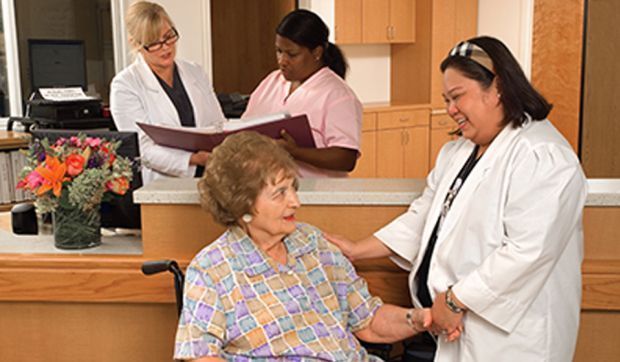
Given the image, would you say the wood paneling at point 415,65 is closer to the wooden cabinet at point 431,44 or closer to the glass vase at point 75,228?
the wooden cabinet at point 431,44

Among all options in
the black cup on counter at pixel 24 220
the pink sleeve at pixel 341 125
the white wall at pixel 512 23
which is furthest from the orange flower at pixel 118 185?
the white wall at pixel 512 23

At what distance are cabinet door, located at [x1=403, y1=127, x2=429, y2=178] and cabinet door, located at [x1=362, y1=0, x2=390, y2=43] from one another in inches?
33.1

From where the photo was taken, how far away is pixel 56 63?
5.41 metres

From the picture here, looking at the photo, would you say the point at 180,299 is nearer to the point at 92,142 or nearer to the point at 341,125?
the point at 92,142

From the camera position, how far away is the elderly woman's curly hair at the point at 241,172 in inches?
69.8

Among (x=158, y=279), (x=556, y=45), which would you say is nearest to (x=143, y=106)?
(x=158, y=279)

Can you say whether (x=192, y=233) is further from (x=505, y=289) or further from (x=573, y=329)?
(x=573, y=329)

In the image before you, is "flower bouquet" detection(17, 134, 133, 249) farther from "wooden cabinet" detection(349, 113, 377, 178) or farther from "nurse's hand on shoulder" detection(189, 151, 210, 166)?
"wooden cabinet" detection(349, 113, 377, 178)

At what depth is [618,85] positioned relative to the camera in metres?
5.07

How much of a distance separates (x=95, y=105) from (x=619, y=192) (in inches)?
133

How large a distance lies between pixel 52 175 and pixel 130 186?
269mm

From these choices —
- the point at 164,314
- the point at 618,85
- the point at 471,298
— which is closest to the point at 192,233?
the point at 164,314

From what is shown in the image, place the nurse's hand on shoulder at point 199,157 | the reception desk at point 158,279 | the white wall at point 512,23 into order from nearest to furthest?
the reception desk at point 158,279 < the nurse's hand on shoulder at point 199,157 < the white wall at point 512,23

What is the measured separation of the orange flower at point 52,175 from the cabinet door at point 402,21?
16.3 feet
